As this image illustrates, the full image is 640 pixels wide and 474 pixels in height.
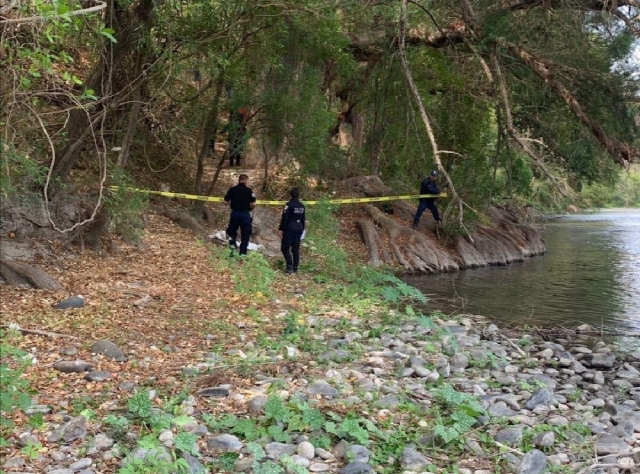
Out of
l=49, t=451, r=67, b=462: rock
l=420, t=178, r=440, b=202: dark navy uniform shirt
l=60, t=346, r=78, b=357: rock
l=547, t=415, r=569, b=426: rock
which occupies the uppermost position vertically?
l=420, t=178, r=440, b=202: dark navy uniform shirt

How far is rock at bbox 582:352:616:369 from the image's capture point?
23.5 feet

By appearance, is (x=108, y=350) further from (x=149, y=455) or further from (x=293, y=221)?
(x=293, y=221)

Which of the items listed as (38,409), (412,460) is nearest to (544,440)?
(412,460)

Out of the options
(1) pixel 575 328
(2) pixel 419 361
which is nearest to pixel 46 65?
(2) pixel 419 361

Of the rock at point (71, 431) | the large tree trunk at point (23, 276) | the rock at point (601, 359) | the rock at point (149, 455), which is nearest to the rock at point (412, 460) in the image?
the rock at point (149, 455)

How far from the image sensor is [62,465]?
3455 mm

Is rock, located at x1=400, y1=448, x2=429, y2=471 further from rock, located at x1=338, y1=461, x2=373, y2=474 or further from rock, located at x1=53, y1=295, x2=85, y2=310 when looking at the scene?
rock, located at x1=53, y1=295, x2=85, y2=310

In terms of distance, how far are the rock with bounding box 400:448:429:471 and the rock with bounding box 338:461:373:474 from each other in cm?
27

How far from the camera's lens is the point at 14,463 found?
3.36 m

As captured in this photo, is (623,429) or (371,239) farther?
(371,239)

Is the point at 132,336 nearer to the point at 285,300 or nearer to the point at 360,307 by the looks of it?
the point at 285,300

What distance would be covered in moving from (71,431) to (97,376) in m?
1.09

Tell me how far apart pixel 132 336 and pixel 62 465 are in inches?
108

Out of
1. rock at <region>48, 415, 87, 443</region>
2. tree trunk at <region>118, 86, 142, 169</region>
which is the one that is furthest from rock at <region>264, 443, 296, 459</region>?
tree trunk at <region>118, 86, 142, 169</region>
